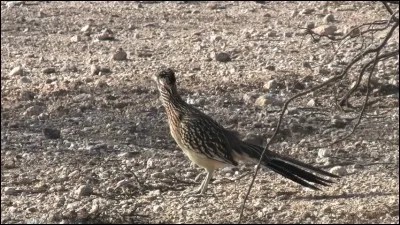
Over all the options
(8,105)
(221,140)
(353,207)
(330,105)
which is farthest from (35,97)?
(353,207)

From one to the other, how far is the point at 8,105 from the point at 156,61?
242 centimetres

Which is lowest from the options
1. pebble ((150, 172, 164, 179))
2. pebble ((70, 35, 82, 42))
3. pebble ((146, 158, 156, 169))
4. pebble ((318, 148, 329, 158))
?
pebble ((318, 148, 329, 158))

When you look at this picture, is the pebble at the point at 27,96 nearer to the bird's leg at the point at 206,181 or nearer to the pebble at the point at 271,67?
the pebble at the point at 271,67

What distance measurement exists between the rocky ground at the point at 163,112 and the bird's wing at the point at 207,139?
13.3 inches

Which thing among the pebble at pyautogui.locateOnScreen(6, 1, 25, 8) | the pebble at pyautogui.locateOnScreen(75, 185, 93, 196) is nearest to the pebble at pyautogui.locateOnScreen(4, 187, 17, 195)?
the pebble at pyautogui.locateOnScreen(75, 185, 93, 196)

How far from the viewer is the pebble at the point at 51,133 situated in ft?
31.2

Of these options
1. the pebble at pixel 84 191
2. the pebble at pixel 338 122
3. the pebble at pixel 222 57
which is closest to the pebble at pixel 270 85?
the pebble at pixel 338 122

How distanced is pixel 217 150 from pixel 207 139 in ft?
0.37

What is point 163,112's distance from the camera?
1027 cm

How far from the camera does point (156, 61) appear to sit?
1267 centimetres

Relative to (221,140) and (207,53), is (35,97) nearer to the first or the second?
(207,53)

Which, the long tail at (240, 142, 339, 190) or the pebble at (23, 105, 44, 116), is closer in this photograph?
the long tail at (240, 142, 339, 190)

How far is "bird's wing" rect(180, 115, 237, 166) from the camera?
772cm

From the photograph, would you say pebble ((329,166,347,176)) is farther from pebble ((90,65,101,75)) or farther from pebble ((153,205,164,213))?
pebble ((90,65,101,75))
